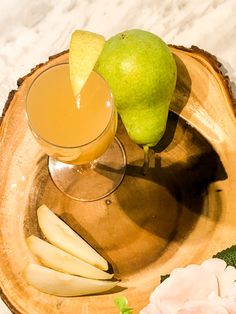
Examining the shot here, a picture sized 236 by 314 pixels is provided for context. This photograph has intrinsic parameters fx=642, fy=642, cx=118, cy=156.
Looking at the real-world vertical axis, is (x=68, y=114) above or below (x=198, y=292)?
A: above

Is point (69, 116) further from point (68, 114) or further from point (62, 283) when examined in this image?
point (62, 283)

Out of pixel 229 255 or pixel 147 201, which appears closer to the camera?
pixel 229 255

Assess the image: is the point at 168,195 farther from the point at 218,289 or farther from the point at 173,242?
the point at 218,289

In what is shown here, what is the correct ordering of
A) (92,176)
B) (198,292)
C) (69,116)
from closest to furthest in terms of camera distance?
(198,292) → (69,116) → (92,176)

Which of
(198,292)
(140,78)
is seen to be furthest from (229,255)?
(140,78)

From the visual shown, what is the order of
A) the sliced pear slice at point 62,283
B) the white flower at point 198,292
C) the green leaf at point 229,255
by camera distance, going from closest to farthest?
the white flower at point 198,292 → the green leaf at point 229,255 → the sliced pear slice at point 62,283

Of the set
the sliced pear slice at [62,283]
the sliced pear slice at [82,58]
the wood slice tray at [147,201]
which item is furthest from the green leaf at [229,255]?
the sliced pear slice at [82,58]

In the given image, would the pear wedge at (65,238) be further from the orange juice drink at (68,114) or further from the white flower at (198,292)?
the white flower at (198,292)
